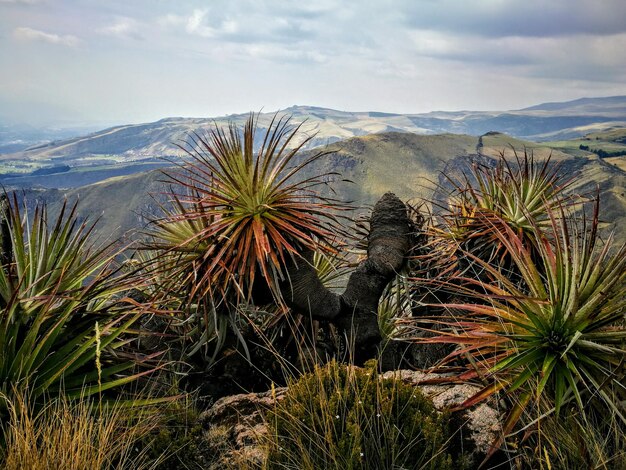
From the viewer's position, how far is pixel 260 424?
3.87m

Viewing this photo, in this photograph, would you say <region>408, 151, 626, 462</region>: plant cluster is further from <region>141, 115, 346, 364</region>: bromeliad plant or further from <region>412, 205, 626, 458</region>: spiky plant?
<region>141, 115, 346, 364</region>: bromeliad plant

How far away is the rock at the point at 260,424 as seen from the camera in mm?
3391

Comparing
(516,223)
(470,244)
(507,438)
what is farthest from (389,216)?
(507,438)

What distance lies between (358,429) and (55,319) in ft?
9.71

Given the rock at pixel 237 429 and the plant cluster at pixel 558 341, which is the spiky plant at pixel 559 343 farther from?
the rock at pixel 237 429

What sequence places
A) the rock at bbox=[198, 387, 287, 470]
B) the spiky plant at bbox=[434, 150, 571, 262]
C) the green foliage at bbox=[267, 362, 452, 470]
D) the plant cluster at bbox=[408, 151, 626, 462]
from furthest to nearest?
1. the spiky plant at bbox=[434, 150, 571, 262]
2. the rock at bbox=[198, 387, 287, 470]
3. the plant cluster at bbox=[408, 151, 626, 462]
4. the green foliage at bbox=[267, 362, 452, 470]

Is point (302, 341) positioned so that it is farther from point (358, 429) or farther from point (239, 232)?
point (239, 232)

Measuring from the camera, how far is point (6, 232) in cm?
477

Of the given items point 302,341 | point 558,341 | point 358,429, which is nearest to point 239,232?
point 302,341

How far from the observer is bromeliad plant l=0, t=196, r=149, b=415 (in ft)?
11.6

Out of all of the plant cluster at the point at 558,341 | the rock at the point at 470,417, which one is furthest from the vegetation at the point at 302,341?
the rock at the point at 470,417

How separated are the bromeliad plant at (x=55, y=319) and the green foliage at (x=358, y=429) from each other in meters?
1.39

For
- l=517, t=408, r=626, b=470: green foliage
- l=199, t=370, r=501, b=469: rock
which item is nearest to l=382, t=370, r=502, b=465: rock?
l=199, t=370, r=501, b=469: rock

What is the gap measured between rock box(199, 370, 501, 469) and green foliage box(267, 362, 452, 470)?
0.18m
